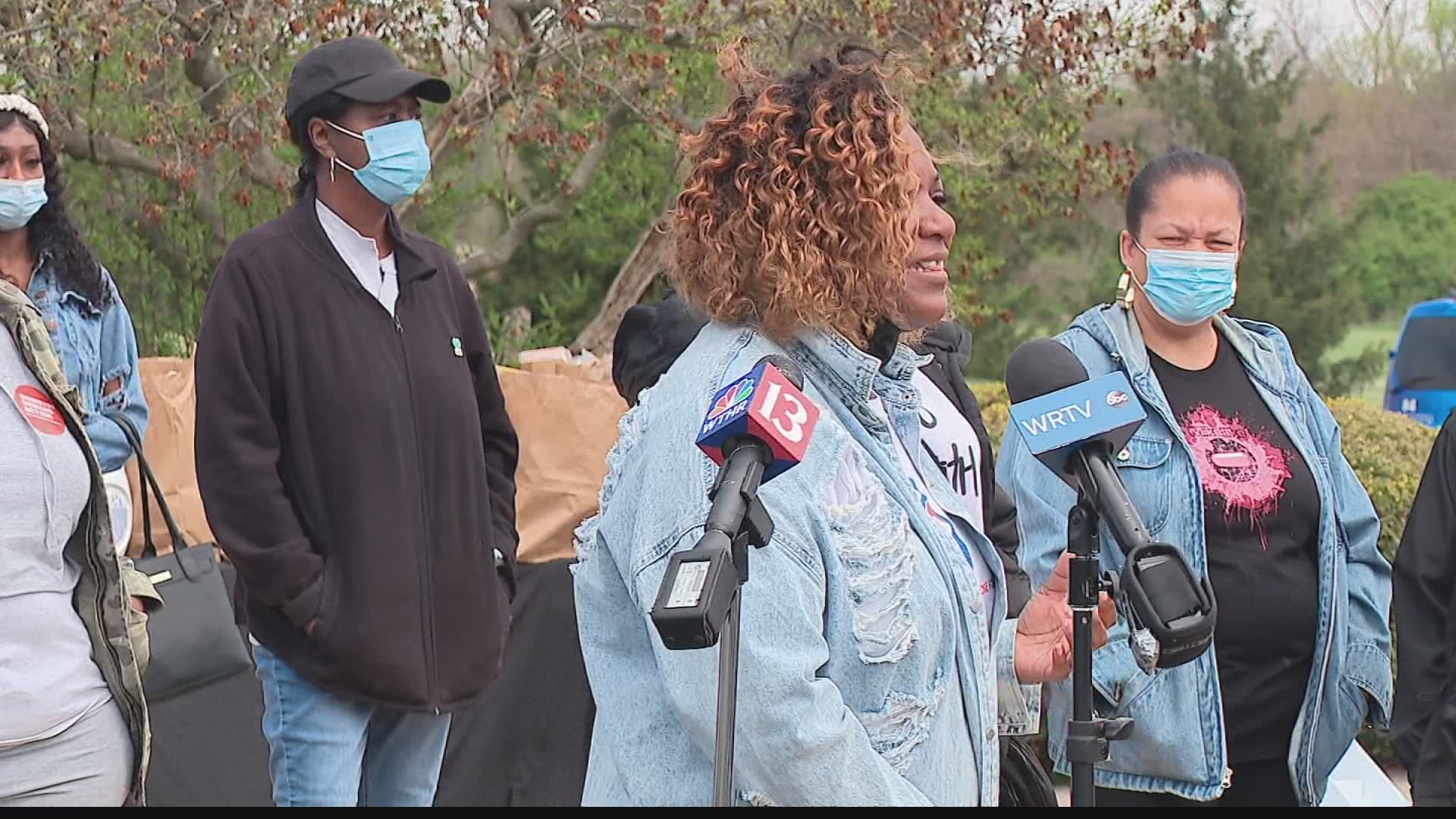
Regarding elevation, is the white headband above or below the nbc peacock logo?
below

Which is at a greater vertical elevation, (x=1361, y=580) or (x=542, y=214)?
(x=1361, y=580)

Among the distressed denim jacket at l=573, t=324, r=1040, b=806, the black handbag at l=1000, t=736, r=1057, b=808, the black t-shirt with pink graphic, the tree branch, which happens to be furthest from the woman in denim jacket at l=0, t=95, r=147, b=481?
the tree branch

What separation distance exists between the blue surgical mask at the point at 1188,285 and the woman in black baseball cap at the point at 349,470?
1.66 m

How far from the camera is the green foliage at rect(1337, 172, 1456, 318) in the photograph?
3406cm

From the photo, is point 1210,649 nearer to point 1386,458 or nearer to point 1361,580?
point 1361,580

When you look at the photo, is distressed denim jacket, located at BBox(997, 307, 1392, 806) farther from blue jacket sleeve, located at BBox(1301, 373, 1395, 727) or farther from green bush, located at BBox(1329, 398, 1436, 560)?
green bush, located at BBox(1329, 398, 1436, 560)

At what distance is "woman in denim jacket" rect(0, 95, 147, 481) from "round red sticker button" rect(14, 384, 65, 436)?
1278 millimetres

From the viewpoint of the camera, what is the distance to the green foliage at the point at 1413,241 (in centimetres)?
3406

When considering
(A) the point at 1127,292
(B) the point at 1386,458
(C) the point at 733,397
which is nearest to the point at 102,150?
(A) the point at 1127,292

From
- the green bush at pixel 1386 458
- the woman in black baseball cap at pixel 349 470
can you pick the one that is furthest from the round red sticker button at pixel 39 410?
the green bush at pixel 1386 458

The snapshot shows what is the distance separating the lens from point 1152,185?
4039mm

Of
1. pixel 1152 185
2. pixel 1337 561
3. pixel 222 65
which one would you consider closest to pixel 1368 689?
pixel 1337 561

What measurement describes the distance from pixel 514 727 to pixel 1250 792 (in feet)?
8.36

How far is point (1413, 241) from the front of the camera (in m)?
34.7
